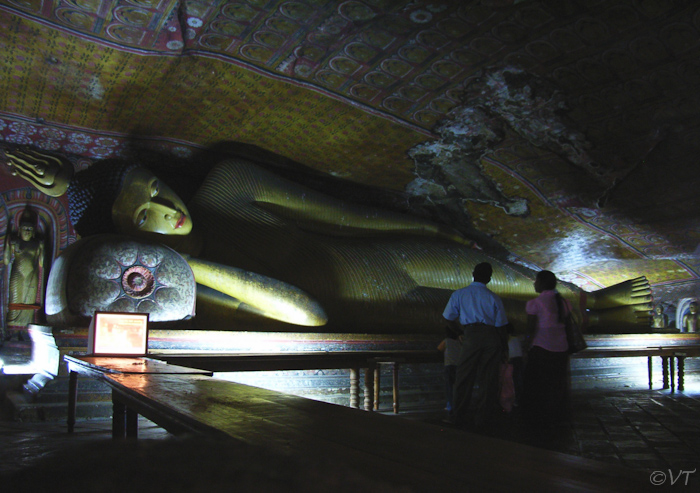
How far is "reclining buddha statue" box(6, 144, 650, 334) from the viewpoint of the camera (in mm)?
4035

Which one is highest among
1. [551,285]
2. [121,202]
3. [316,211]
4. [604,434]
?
[316,211]

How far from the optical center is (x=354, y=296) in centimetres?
470

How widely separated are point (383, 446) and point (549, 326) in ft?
7.00

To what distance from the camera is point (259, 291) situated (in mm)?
3891

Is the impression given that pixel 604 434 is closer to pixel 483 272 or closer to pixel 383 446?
pixel 483 272

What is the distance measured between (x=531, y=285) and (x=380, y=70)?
273 centimetres

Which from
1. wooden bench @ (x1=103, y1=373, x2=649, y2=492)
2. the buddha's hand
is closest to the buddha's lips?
the buddha's hand

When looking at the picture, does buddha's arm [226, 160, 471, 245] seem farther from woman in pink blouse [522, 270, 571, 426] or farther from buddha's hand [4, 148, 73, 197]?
woman in pink blouse [522, 270, 571, 426]

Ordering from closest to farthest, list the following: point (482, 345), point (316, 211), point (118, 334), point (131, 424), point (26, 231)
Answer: point (131, 424) → point (118, 334) → point (482, 345) → point (26, 231) → point (316, 211)

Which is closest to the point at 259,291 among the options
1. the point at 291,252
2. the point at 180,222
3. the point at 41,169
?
the point at 291,252

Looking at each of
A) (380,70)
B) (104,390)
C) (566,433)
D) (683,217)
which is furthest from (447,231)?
(104,390)

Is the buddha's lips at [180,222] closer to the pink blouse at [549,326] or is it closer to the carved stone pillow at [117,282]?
the carved stone pillow at [117,282]

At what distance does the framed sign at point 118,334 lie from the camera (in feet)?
7.73

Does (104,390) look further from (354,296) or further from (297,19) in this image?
(297,19)
